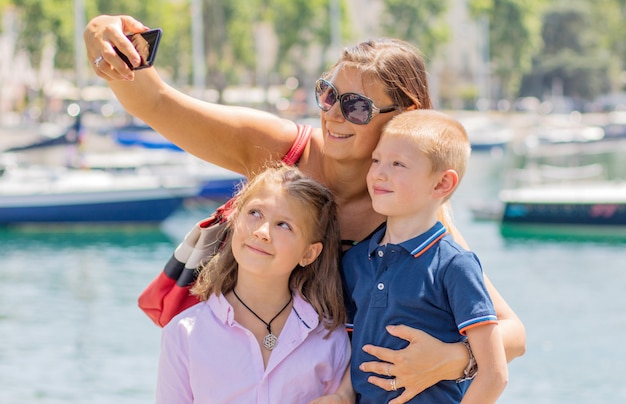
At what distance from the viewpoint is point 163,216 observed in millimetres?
20922

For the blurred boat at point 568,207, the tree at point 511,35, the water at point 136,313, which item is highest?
the tree at point 511,35

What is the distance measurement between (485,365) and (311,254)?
1.87 feet

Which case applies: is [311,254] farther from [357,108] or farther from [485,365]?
[485,365]

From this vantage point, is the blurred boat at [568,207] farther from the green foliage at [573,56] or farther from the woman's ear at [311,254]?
the green foliage at [573,56]

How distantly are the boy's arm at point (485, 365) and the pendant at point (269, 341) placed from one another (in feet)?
1.72

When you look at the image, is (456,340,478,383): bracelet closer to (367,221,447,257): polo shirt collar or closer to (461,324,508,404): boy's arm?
(461,324,508,404): boy's arm

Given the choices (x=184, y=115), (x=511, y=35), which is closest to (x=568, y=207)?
(x=184, y=115)

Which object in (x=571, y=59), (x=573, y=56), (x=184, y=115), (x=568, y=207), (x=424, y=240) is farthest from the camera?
(x=573, y=56)

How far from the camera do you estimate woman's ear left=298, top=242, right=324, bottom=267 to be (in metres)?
2.55

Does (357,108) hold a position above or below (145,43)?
below

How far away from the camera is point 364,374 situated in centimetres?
244

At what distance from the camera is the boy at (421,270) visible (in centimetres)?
228

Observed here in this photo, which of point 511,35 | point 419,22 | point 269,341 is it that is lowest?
point 511,35

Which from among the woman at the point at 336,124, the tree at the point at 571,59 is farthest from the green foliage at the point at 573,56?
the woman at the point at 336,124
